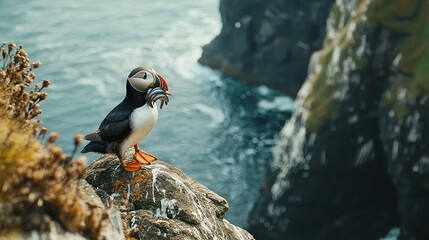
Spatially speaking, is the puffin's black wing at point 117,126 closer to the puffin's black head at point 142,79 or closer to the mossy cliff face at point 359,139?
the puffin's black head at point 142,79

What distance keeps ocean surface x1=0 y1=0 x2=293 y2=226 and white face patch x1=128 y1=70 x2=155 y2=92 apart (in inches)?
2534

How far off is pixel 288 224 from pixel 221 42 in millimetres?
60287

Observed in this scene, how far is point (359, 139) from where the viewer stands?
221 ft

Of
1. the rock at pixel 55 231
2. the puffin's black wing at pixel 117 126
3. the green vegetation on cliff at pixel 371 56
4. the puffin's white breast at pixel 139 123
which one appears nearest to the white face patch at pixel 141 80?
the puffin's white breast at pixel 139 123

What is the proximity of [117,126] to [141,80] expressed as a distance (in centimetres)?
118

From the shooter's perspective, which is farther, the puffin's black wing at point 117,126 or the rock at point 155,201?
the puffin's black wing at point 117,126

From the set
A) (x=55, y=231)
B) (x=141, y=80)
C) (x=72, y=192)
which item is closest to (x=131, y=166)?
(x=141, y=80)

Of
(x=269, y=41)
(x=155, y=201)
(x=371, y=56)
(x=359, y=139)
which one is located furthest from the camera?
(x=269, y=41)

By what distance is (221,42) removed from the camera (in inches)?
4931

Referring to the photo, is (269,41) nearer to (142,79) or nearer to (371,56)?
(371,56)

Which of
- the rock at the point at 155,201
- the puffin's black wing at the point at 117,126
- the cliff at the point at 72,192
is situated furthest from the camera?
the puffin's black wing at the point at 117,126

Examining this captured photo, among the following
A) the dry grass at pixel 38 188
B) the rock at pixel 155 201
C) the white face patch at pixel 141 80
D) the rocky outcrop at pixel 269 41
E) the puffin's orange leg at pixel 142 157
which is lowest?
the rocky outcrop at pixel 269 41

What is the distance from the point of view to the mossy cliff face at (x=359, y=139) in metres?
61.1

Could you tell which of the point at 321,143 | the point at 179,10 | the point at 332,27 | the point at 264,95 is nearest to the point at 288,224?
the point at 321,143
